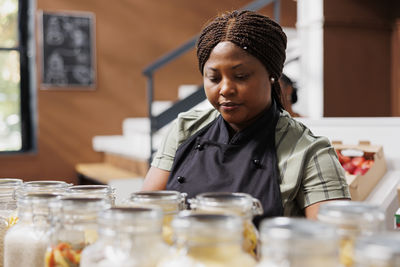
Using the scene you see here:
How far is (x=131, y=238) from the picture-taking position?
66 cm

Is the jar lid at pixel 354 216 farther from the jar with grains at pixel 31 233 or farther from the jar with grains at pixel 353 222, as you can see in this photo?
the jar with grains at pixel 31 233

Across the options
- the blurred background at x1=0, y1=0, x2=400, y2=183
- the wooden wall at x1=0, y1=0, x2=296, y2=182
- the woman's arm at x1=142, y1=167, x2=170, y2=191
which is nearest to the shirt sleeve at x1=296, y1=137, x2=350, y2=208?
the woman's arm at x1=142, y1=167, x2=170, y2=191

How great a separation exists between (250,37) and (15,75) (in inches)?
191

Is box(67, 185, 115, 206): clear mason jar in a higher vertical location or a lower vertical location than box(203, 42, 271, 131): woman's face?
lower

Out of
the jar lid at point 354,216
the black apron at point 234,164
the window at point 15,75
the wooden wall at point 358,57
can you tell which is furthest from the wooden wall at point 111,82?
the jar lid at point 354,216

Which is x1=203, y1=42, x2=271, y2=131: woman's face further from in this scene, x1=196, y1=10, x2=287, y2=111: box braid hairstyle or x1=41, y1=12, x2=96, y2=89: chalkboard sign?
x1=41, y1=12, x2=96, y2=89: chalkboard sign

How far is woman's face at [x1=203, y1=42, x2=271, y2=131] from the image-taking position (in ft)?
4.35

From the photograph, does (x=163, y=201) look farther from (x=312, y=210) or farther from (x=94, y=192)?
(x=312, y=210)

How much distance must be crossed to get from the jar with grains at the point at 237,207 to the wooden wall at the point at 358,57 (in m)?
3.40

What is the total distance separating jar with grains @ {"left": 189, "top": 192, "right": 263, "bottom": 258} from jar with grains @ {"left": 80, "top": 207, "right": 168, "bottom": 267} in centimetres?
10

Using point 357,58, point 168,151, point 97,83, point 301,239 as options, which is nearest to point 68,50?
point 97,83

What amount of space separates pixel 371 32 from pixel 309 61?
670 millimetres

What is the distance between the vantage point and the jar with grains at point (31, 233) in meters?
0.85

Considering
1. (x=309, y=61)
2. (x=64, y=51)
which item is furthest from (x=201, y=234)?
(x=64, y=51)
